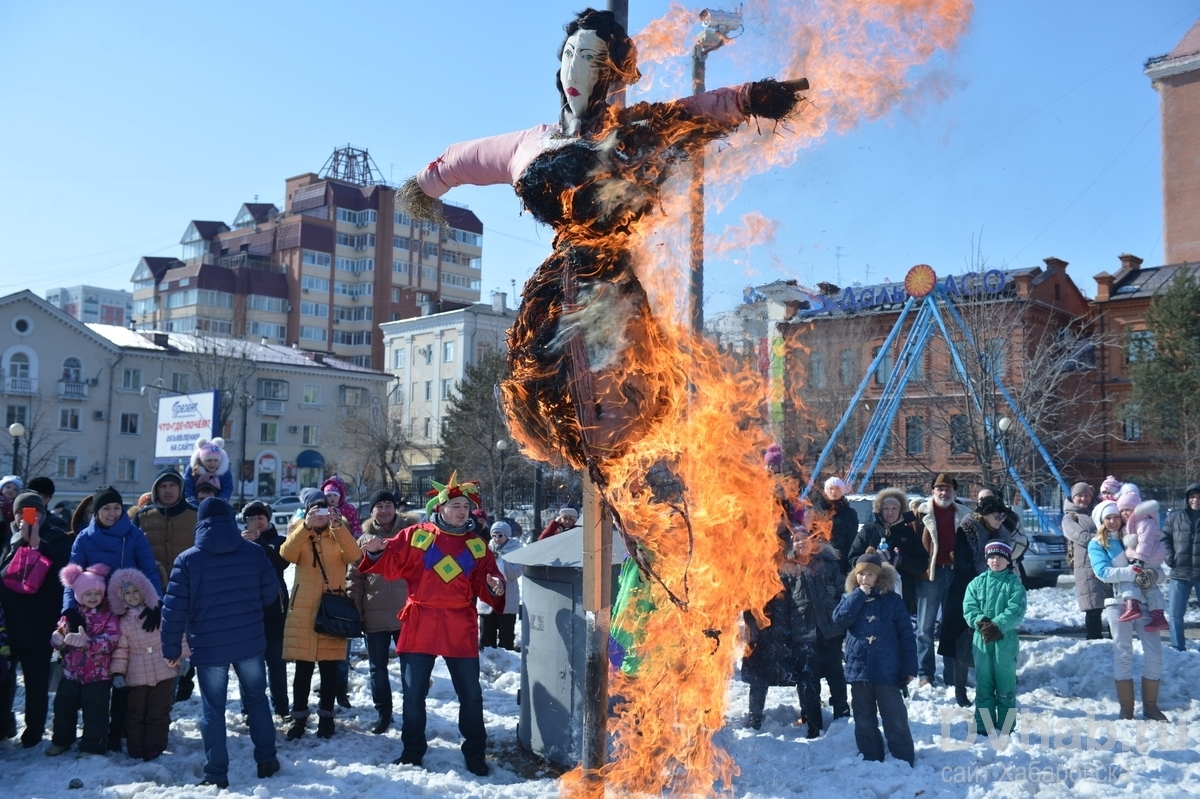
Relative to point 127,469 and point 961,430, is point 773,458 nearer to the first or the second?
point 961,430

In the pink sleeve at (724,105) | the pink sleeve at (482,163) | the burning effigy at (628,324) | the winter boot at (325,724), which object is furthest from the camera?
the winter boot at (325,724)

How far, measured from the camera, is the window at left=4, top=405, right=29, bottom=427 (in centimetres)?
4853

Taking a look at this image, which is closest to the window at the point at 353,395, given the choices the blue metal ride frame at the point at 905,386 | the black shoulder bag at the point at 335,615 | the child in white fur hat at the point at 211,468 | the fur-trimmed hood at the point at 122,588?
the blue metal ride frame at the point at 905,386

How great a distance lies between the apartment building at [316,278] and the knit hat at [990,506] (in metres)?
76.7

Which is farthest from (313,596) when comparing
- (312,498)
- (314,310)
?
(314,310)

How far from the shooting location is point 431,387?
217ft

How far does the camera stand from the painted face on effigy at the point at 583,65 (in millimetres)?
4180

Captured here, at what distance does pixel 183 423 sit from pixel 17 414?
31.1 m

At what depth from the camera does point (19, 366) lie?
4944cm

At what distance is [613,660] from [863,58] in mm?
4516

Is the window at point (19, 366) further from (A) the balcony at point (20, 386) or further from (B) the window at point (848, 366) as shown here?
(B) the window at point (848, 366)

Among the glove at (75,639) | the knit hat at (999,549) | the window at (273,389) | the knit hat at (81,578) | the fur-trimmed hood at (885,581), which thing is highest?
the window at (273,389)

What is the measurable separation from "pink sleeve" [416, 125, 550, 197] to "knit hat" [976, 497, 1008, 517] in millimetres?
5986

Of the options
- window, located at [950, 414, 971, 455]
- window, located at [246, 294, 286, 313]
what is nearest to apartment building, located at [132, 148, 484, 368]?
window, located at [246, 294, 286, 313]
